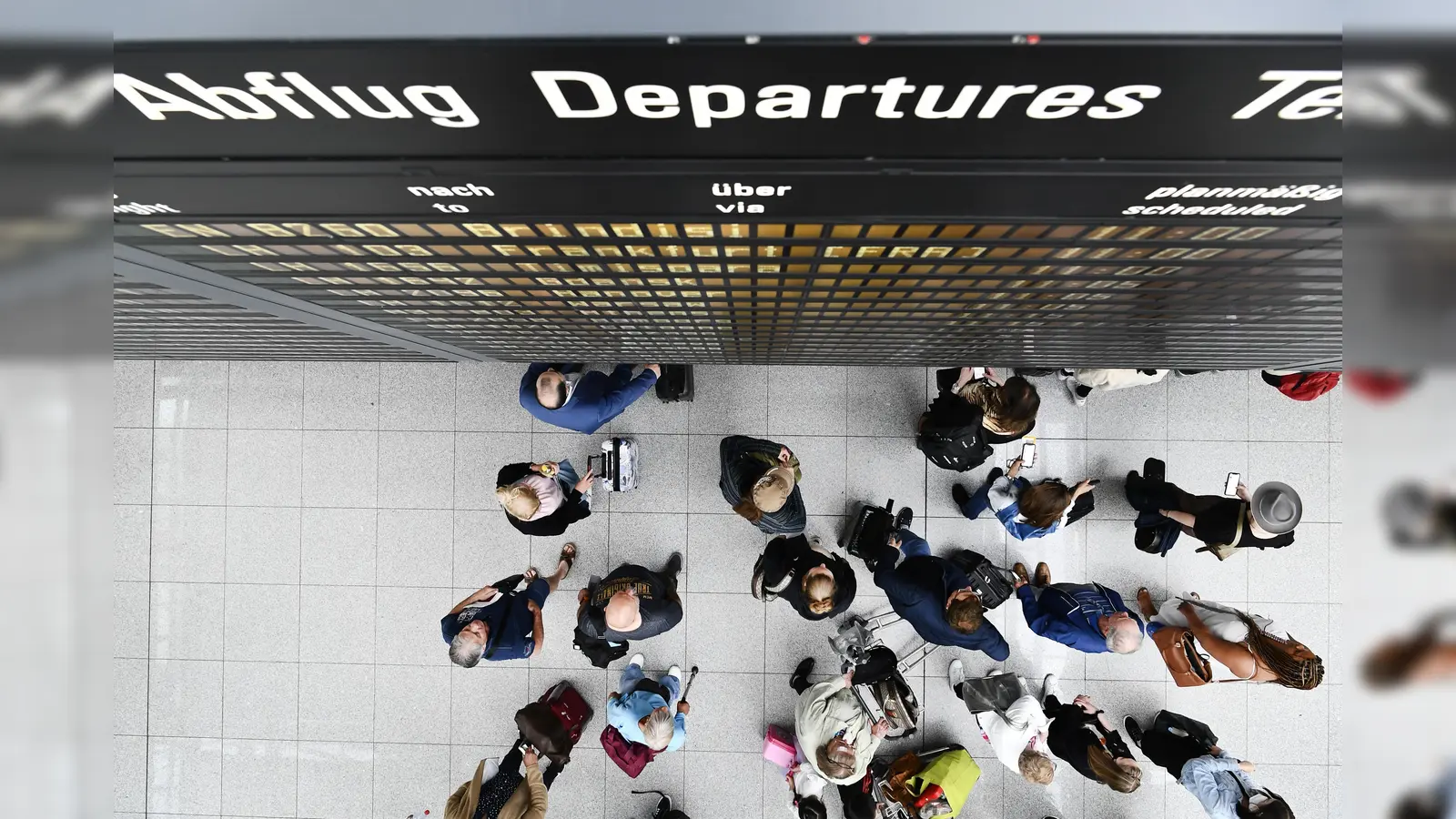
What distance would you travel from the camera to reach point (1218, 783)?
3.52 meters

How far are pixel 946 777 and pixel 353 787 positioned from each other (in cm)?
424

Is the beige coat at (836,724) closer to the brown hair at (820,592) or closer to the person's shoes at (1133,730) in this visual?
the brown hair at (820,592)

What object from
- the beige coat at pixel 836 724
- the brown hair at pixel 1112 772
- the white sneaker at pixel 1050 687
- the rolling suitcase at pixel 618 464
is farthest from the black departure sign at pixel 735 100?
the white sneaker at pixel 1050 687

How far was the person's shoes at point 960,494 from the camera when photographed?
4348 mm

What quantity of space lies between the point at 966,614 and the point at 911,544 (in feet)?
2.72

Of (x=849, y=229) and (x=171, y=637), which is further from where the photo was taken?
(x=171, y=637)

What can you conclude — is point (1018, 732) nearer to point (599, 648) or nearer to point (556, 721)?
point (599, 648)

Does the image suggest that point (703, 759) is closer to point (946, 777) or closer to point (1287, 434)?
point (946, 777)

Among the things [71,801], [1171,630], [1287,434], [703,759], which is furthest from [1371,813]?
[1287,434]

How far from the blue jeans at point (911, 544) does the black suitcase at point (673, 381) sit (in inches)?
68.5

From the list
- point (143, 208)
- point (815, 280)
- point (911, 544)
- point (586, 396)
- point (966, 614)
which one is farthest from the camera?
point (911, 544)

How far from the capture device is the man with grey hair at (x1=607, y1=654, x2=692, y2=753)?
367 centimetres

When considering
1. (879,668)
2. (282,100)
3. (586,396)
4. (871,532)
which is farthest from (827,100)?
(879,668)

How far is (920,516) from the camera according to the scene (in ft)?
14.6
